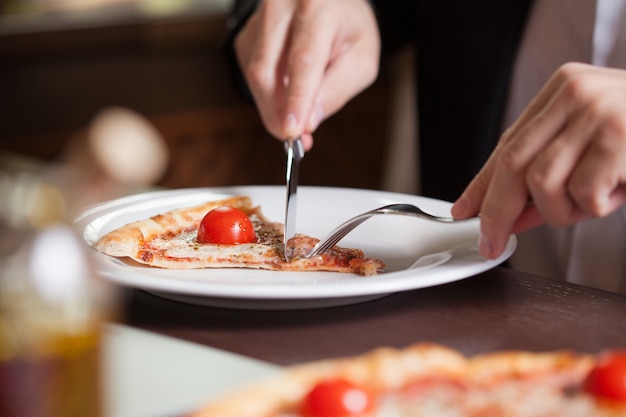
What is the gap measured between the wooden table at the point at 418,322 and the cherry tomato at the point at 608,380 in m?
0.18

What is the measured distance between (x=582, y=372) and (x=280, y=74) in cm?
91

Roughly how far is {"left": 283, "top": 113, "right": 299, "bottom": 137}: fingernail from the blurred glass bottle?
0.78 meters

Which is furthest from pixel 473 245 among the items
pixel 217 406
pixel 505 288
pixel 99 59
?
pixel 99 59

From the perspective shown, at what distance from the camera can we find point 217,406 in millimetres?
573

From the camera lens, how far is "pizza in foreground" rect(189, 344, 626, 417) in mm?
580

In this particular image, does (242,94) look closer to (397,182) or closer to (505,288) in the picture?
(397,182)

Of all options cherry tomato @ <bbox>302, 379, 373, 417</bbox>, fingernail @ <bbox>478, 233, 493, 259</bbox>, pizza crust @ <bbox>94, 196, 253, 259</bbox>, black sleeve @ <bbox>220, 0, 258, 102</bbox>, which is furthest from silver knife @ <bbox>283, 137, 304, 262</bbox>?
black sleeve @ <bbox>220, 0, 258, 102</bbox>

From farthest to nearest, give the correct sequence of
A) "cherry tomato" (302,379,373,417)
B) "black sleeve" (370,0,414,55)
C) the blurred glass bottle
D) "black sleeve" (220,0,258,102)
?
"black sleeve" (370,0,414,55) < "black sleeve" (220,0,258,102) < "cherry tomato" (302,379,373,417) < the blurred glass bottle

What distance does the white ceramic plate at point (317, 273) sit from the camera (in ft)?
2.87

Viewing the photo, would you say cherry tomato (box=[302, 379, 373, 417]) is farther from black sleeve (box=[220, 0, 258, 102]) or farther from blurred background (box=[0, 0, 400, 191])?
blurred background (box=[0, 0, 400, 191])

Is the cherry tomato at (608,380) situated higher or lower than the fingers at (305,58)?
lower

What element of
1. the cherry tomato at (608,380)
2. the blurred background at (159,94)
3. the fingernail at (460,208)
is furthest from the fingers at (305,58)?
the blurred background at (159,94)

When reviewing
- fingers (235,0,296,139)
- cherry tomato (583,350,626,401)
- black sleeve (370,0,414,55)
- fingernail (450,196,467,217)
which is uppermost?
black sleeve (370,0,414,55)

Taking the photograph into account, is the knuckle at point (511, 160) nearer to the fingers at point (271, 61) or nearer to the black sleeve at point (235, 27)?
the fingers at point (271, 61)
